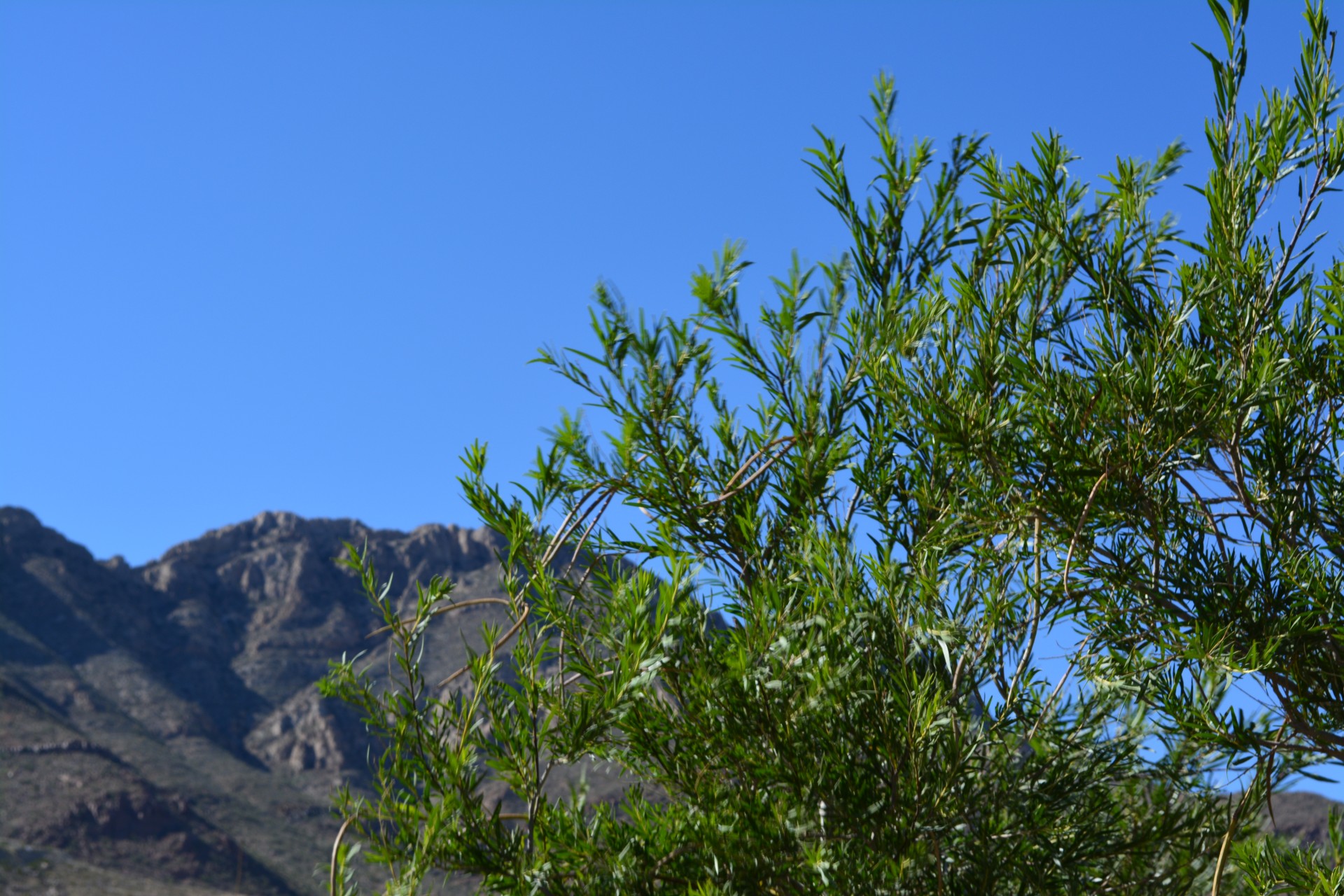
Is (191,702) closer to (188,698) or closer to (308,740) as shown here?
(188,698)

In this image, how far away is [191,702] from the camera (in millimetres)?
97125

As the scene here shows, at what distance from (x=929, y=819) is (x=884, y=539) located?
1218 millimetres

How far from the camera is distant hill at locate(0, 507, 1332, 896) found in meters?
61.7

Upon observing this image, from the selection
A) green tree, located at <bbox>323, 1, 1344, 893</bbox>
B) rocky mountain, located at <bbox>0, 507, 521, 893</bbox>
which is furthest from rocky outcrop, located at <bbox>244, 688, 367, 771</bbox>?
green tree, located at <bbox>323, 1, 1344, 893</bbox>

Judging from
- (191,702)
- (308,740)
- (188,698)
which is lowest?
(308,740)

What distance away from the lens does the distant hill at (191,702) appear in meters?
61.7

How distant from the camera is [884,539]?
4.09 meters

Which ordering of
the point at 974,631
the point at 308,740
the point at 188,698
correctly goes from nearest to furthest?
the point at 974,631
the point at 308,740
the point at 188,698

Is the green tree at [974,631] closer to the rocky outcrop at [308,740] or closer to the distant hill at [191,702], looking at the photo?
the distant hill at [191,702]

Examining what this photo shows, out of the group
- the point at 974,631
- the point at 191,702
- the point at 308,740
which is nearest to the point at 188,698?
the point at 191,702

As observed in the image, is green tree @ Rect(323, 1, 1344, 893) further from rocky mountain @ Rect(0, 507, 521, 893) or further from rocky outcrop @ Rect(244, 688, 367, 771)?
rocky outcrop @ Rect(244, 688, 367, 771)

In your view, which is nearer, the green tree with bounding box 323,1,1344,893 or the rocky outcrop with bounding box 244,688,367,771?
the green tree with bounding box 323,1,1344,893

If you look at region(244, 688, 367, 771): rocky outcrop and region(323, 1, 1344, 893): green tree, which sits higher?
region(244, 688, 367, 771): rocky outcrop

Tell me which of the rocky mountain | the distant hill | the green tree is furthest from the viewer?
the rocky mountain
